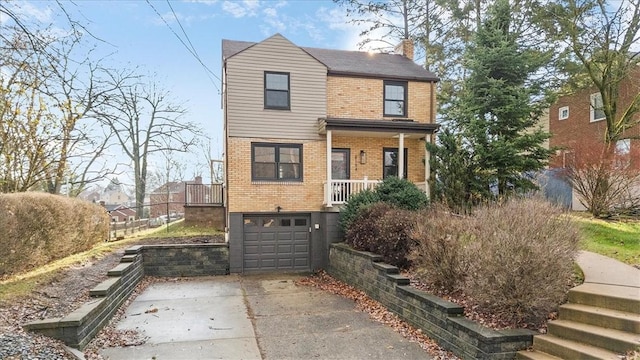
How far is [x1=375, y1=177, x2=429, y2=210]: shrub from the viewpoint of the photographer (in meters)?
11.1

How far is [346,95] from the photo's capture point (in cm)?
1327

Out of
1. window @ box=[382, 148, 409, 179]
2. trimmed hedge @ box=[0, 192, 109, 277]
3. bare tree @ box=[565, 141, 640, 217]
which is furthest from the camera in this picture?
window @ box=[382, 148, 409, 179]

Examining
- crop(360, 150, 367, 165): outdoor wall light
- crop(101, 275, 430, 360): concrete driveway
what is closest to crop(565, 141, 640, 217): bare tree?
crop(360, 150, 367, 165): outdoor wall light

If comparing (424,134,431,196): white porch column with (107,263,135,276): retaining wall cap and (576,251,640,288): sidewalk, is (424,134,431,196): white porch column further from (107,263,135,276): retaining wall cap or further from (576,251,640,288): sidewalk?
(107,263,135,276): retaining wall cap

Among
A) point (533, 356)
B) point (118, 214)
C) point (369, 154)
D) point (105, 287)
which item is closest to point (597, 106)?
point (369, 154)

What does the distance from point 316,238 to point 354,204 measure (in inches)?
84.0

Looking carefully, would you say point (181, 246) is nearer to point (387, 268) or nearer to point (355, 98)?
point (387, 268)

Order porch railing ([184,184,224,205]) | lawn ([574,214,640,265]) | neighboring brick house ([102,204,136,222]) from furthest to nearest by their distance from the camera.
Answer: neighboring brick house ([102,204,136,222]), porch railing ([184,184,224,205]), lawn ([574,214,640,265])

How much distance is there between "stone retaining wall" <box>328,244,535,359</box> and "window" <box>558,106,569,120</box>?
1708cm

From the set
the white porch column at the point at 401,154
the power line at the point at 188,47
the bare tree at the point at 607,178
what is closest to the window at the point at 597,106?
the bare tree at the point at 607,178

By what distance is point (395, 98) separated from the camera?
1379 centimetres

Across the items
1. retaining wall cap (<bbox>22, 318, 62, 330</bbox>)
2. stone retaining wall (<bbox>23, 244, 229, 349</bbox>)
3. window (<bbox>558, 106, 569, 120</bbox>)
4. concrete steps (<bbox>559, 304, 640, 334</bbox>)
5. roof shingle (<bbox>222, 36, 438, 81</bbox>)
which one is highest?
roof shingle (<bbox>222, 36, 438, 81</bbox>)

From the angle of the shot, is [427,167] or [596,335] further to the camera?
[427,167]

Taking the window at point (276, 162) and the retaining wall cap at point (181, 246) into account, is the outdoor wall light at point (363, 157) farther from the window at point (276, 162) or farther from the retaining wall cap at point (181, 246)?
the retaining wall cap at point (181, 246)
